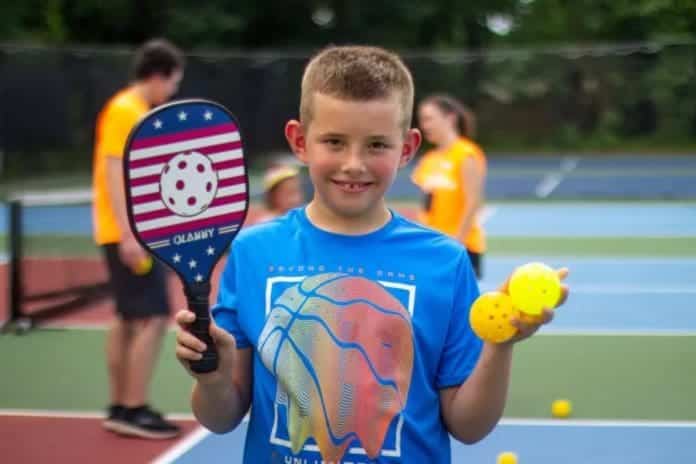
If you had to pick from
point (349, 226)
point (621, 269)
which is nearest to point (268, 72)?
point (621, 269)

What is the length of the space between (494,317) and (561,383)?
5209mm

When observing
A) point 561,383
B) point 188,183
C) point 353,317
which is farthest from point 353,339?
point 561,383

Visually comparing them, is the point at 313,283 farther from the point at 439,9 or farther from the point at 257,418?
the point at 439,9

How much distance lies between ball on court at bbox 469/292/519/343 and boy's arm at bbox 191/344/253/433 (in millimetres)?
552

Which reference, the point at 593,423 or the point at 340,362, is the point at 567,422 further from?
the point at 340,362

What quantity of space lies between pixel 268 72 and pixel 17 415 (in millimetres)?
18673

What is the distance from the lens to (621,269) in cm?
1227

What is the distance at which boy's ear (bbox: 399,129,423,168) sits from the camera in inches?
99.2

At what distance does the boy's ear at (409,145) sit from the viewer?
2520 millimetres

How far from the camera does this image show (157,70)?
6.04m

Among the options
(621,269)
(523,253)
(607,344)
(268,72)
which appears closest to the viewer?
(607,344)

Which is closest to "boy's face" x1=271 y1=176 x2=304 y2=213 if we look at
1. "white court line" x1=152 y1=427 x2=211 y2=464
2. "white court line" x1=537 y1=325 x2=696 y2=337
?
"white court line" x1=152 y1=427 x2=211 y2=464

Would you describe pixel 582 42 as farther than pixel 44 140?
Yes

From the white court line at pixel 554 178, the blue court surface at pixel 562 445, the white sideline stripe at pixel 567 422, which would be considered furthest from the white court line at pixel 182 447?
the white court line at pixel 554 178
